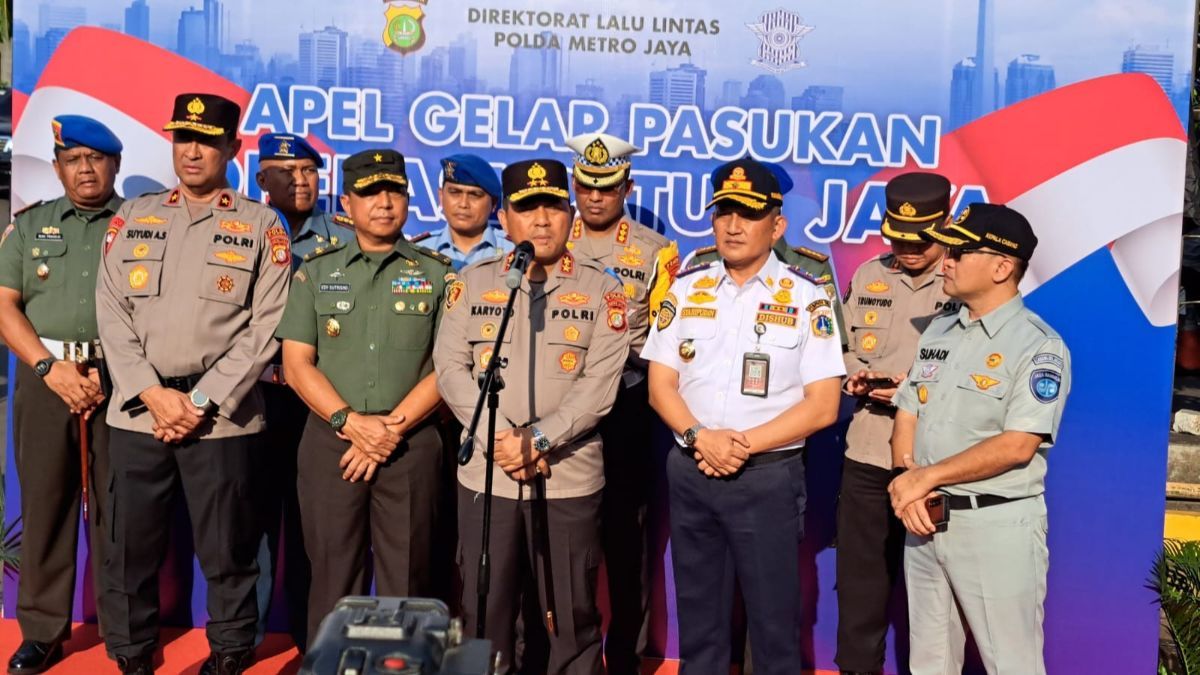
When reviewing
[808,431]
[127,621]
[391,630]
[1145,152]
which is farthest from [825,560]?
[391,630]

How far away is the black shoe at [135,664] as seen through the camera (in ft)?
13.3

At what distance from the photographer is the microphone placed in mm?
3010

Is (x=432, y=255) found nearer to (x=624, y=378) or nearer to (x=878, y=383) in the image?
(x=624, y=378)

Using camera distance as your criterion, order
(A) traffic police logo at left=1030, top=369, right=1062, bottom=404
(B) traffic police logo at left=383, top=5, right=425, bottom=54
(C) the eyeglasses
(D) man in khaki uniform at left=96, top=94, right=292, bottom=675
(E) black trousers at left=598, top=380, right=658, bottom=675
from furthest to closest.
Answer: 1. (B) traffic police logo at left=383, top=5, right=425, bottom=54
2. (E) black trousers at left=598, top=380, right=658, bottom=675
3. (D) man in khaki uniform at left=96, top=94, right=292, bottom=675
4. (C) the eyeglasses
5. (A) traffic police logo at left=1030, top=369, right=1062, bottom=404

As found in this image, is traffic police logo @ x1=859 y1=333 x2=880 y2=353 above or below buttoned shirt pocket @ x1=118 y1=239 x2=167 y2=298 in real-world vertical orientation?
below

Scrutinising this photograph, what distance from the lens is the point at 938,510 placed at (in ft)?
11.0

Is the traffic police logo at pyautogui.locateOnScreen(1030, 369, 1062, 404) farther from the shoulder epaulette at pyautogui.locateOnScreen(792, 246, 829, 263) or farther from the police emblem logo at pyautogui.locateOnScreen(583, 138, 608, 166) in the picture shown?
the police emblem logo at pyautogui.locateOnScreen(583, 138, 608, 166)

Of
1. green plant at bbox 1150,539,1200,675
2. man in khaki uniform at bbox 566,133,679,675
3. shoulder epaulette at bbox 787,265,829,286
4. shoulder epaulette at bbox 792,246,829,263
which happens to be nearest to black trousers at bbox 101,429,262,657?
man in khaki uniform at bbox 566,133,679,675

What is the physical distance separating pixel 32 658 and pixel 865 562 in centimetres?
295

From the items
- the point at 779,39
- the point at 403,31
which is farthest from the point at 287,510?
the point at 779,39

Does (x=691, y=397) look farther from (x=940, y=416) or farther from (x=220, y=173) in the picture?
(x=220, y=173)

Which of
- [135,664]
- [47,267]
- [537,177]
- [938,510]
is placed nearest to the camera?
[938,510]

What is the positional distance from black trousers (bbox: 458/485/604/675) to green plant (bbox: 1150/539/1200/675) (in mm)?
2109

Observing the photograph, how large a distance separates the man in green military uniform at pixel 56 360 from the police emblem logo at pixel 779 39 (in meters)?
2.36
